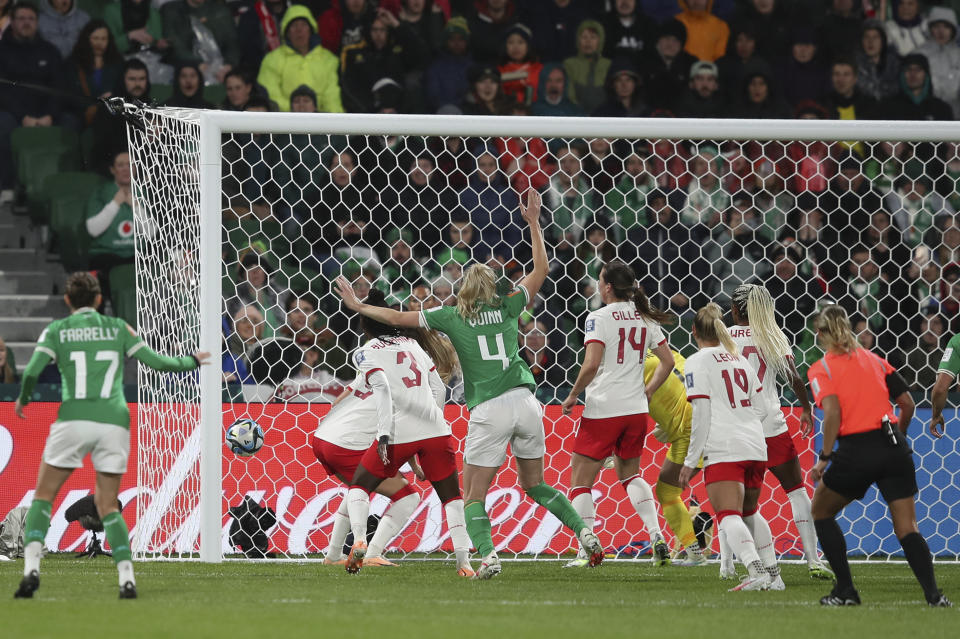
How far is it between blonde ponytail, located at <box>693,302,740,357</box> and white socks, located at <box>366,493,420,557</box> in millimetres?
2258

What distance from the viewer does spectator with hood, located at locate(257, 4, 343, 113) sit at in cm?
1409

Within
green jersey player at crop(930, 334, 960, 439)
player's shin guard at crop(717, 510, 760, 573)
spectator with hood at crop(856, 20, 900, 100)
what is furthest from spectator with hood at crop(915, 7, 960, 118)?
player's shin guard at crop(717, 510, 760, 573)

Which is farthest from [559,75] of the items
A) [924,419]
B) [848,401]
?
[848,401]

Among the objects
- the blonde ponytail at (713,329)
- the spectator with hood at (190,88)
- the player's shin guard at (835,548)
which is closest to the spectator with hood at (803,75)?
the spectator with hood at (190,88)

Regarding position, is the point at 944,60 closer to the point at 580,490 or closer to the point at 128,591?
the point at 580,490

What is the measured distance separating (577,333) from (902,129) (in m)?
3.33

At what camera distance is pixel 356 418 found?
888cm

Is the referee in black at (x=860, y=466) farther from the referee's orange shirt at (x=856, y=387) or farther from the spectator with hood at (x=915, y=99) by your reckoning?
the spectator with hood at (x=915, y=99)

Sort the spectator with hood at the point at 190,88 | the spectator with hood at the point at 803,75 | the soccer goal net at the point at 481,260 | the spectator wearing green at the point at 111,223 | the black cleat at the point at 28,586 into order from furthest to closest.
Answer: the spectator with hood at the point at 803,75 < the spectator with hood at the point at 190,88 < the spectator wearing green at the point at 111,223 < the soccer goal net at the point at 481,260 < the black cleat at the point at 28,586

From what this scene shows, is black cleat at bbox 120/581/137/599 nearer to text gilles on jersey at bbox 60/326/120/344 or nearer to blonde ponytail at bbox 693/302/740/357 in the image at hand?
text gilles on jersey at bbox 60/326/120/344

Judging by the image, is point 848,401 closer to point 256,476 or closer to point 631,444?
point 631,444

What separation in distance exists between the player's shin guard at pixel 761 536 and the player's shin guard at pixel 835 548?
893 millimetres

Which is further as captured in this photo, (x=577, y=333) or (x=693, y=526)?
(x=577, y=333)

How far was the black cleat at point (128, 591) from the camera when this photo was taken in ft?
21.7
